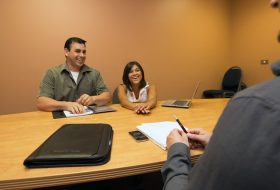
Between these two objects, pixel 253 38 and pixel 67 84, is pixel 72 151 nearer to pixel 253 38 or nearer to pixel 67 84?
pixel 67 84

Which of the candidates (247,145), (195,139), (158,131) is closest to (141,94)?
(158,131)

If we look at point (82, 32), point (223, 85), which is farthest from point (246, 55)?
point (82, 32)

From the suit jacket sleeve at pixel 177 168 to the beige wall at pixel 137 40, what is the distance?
9.65 ft

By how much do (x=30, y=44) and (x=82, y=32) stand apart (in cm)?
73

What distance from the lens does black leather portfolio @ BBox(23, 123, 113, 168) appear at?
2.74 ft

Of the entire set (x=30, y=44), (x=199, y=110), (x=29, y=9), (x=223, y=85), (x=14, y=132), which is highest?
(x=29, y=9)

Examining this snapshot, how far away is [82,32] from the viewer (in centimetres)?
340

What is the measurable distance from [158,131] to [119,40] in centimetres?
270

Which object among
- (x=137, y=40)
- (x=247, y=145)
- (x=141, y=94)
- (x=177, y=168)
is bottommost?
(x=141, y=94)

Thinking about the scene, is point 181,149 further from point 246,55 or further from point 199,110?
point 246,55

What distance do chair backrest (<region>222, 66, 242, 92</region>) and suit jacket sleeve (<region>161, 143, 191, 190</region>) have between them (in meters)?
3.94

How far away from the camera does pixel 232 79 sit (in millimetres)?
4406

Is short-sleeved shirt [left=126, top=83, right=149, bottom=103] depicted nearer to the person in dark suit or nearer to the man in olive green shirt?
the man in olive green shirt

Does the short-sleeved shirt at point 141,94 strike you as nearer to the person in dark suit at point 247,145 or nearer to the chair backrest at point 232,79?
the person in dark suit at point 247,145
